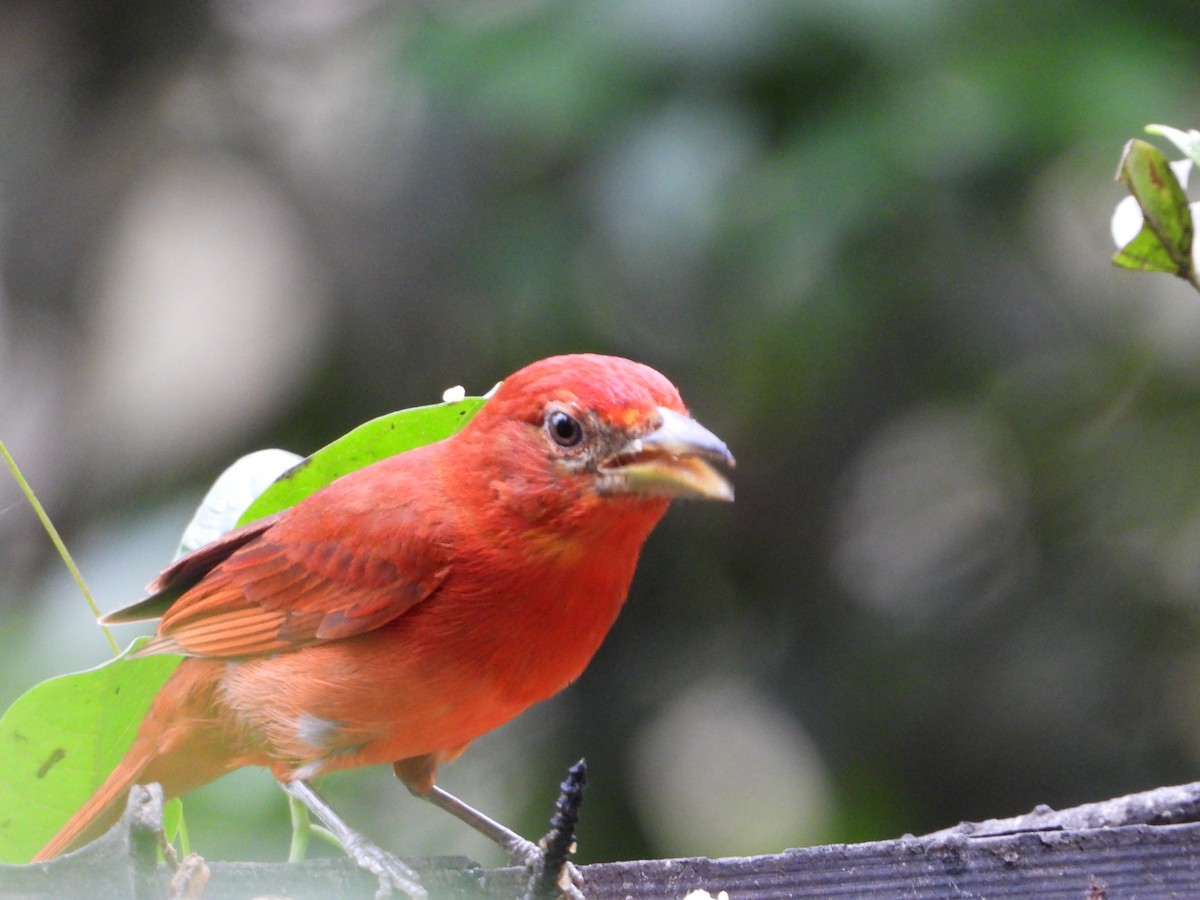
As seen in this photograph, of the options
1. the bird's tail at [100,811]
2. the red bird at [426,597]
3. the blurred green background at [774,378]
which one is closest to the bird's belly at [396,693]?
the red bird at [426,597]

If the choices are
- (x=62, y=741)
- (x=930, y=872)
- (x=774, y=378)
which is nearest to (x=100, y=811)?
(x=62, y=741)

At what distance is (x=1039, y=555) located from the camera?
4359 mm

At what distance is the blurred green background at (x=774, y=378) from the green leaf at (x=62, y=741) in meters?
0.72

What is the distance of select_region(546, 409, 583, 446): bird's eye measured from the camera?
2.27 metres

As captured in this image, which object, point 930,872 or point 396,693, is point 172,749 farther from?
point 930,872

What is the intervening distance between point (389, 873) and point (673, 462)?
730 millimetres

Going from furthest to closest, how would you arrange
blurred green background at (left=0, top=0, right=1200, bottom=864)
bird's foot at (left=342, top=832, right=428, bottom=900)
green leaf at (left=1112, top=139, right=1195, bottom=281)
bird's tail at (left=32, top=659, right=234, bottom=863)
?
1. blurred green background at (left=0, top=0, right=1200, bottom=864)
2. bird's tail at (left=32, top=659, right=234, bottom=863)
3. bird's foot at (left=342, top=832, right=428, bottom=900)
4. green leaf at (left=1112, top=139, right=1195, bottom=281)

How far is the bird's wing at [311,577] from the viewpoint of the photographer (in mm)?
2408

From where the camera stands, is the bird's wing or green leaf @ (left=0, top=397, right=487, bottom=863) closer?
green leaf @ (left=0, top=397, right=487, bottom=863)

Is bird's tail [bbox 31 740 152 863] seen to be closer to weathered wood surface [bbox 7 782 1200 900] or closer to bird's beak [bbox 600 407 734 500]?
weathered wood surface [bbox 7 782 1200 900]

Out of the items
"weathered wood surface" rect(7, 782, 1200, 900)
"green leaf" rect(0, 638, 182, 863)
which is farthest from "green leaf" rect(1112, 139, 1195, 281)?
"green leaf" rect(0, 638, 182, 863)

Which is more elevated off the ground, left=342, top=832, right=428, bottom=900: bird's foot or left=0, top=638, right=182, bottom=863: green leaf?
left=0, top=638, right=182, bottom=863: green leaf

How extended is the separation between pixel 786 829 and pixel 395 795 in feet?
3.89

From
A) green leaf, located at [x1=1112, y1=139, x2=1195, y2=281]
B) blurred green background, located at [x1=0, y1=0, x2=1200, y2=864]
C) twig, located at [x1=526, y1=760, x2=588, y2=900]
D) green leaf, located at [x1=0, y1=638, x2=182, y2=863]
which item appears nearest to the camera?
twig, located at [x1=526, y1=760, x2=588, y2=900]
